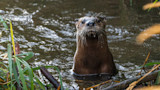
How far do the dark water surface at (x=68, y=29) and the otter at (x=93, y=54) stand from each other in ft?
0.57

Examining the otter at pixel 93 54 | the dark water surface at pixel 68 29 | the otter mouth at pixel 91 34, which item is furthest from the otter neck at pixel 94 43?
the dark water surface at pixel 68 29

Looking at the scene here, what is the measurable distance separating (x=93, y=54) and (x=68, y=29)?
227cm

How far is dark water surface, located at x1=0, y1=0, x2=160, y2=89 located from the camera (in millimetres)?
4145

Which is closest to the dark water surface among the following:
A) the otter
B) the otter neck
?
the otter

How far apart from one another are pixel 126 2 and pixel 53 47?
3460mm

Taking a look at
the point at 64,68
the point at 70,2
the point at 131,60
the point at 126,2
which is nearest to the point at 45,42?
the point at 64,68

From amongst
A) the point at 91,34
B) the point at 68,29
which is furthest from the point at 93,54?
the point at 68,29

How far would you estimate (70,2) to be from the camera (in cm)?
754

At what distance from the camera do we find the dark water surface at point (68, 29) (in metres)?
4.14

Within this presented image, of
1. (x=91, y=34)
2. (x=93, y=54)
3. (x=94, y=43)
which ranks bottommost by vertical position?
(x=93, y=54)

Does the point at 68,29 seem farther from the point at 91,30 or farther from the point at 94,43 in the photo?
the point at 91,30

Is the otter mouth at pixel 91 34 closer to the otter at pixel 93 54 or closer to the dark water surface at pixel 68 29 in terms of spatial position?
the otter at pixel 93 54

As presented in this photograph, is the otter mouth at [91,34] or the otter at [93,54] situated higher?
the otter mouth at [91,34]

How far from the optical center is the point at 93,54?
3.46 meters
